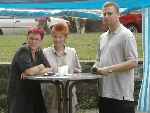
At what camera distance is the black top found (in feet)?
15.2

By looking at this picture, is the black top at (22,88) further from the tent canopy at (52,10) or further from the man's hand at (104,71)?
the tent canopy at (52,10)

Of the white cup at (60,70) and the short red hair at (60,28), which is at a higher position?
the short red hair at (60,28)

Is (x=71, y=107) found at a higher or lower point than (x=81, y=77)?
lower

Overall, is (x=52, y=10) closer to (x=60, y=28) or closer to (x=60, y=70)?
(x=60, y=28)

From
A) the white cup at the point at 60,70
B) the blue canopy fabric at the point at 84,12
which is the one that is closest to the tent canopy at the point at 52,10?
the blue canopy fabric at the point at 84,12

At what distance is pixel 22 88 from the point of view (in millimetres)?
4660

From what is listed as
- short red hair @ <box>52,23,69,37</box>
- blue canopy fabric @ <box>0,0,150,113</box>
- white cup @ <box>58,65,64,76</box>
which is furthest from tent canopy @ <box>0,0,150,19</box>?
white cup @ <box>58,65,64,76</box>

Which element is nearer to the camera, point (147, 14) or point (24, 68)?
point (24, 68)

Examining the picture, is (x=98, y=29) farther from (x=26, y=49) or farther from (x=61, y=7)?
(x=26, y=49)

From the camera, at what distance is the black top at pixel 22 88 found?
4637mm

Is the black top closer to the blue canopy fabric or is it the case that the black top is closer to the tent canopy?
the blue canopy fabric

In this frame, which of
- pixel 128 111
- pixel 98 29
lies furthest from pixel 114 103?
pixel 98 29

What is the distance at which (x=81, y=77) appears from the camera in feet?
14.8

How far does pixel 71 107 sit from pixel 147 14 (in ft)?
7.60
